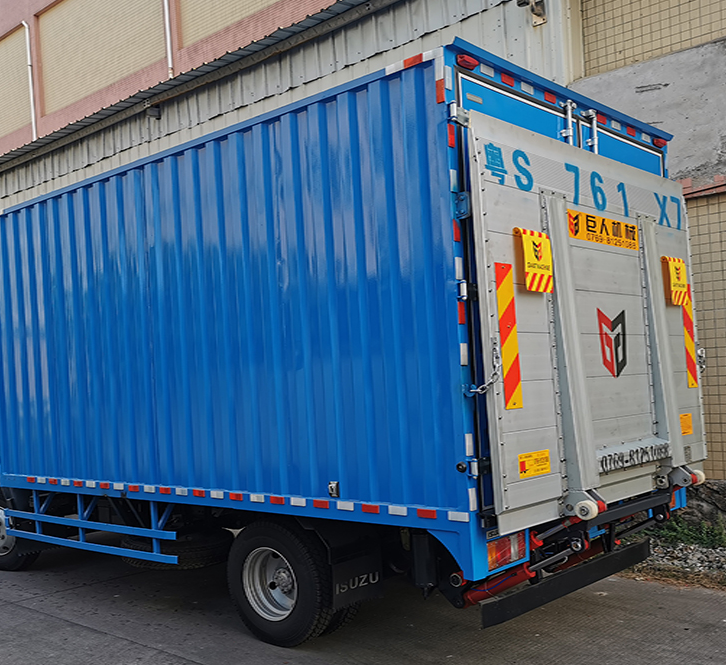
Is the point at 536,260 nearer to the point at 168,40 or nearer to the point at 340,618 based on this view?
the point at 340,618

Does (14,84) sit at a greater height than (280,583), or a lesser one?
greater

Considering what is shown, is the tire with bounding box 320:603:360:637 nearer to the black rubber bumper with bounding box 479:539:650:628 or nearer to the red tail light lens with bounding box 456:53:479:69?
the black rubber bumper with bounding box 479:539:650:628

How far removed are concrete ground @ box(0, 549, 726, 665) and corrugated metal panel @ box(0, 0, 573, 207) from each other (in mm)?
5327

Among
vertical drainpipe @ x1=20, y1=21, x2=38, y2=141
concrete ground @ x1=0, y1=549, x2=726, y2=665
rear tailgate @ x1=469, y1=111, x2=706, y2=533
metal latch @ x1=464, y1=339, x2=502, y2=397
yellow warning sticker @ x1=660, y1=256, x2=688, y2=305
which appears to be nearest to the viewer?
metal latch @ x1=464, y1=339, x2=502, y2=397

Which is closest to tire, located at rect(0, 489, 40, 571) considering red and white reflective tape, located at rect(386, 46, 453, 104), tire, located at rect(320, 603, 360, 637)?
tire, located at rect(320, 603, 360, 637)

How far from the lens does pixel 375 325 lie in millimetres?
4688

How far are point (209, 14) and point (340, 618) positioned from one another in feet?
31.5

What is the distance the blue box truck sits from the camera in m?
4.30

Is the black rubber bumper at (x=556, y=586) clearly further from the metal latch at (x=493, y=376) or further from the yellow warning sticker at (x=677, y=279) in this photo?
the yellow warning sticker at (x=677, y=279)

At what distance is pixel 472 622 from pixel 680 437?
1970mm

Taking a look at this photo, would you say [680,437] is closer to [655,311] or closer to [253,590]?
[655,311]

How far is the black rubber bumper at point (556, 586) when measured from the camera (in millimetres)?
4289

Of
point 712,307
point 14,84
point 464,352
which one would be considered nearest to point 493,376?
point 464,352

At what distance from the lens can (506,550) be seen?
4.34 meters
